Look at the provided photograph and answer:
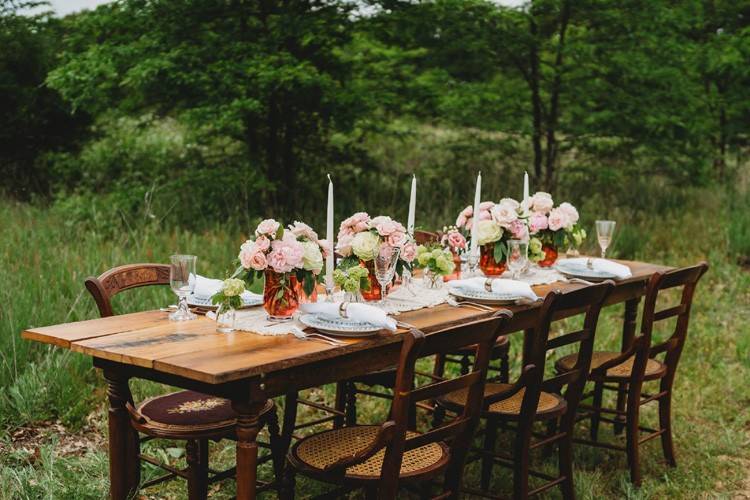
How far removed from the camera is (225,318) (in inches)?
131

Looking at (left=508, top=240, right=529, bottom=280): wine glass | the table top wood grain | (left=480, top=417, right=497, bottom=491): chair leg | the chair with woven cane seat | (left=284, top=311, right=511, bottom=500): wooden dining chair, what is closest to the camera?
the table top wood grain

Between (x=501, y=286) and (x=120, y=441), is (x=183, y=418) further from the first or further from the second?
(x=501, y=286)

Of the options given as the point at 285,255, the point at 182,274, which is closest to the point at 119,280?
the point at 182,274

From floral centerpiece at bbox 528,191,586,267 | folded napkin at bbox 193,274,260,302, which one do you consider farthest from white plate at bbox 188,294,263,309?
floral centerpiece at bbox 528,191,586,267

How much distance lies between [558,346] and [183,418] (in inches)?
61.4

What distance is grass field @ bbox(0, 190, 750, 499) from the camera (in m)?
4.26

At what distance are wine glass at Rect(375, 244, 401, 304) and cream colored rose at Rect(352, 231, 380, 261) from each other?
4cm

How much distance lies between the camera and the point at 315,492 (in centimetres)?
424

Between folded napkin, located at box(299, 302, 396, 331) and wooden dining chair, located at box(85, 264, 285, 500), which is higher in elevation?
folded napkin, located at box(299, 302, 396, 331)

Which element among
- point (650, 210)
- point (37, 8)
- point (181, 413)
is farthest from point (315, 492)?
point (37, 8)

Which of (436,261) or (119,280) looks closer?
(119,280)

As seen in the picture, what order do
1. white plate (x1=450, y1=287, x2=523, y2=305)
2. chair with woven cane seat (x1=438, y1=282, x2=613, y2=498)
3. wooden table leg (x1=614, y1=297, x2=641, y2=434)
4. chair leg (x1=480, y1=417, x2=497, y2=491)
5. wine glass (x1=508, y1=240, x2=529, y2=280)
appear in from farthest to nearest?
wooden table leg (x1=614, y1=297, x2=641, y2=434) < wine glass (x1=508, y1=240, x2=529, y2=280) < chair leg (x1=480, y1=417, x2=497, y2=491) < white plate (x1=450, y1=287, x2=523, y2=305) < chair with woven cane seat (x1=438, y1=282, x2=613, y2=498)

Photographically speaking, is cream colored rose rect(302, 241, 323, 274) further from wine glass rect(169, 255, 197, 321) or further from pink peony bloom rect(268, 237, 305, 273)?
wine glass rect(169, 255, 197, 321)

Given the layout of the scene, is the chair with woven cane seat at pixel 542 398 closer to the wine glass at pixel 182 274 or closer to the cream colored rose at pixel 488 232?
the cream colored rose at pixel 488 232
